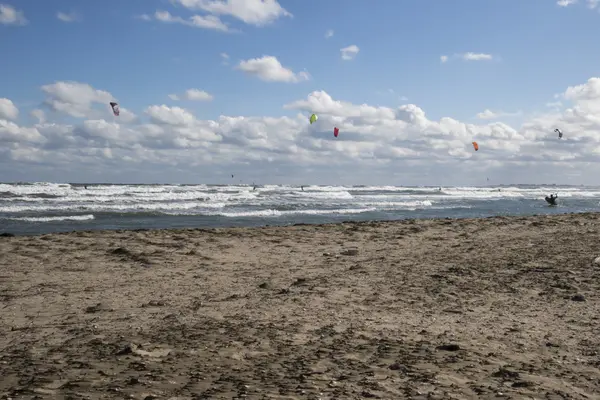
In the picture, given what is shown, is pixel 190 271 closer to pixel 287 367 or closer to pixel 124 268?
pixel 124 268

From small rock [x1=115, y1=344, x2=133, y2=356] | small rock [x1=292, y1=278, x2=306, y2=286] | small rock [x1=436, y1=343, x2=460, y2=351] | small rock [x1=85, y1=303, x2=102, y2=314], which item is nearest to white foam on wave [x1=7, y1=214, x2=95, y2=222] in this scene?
small rock [x1=85, y1=303, x2=102, y2=314]

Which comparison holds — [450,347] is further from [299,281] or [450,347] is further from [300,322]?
[299,281]

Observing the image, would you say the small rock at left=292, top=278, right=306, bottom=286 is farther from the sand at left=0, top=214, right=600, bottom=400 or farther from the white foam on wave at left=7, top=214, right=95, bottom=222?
the white foam on wave at left=7, top=214, right=95, bottom=222

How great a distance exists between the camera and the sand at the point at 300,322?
345 cm

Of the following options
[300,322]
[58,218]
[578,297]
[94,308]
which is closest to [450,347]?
[300,322]

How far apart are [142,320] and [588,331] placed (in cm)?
438

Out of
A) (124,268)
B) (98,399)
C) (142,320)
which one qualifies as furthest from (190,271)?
(98,399)

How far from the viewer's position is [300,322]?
4977 millimetres

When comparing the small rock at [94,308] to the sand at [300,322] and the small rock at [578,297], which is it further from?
the small rock at [578,297]

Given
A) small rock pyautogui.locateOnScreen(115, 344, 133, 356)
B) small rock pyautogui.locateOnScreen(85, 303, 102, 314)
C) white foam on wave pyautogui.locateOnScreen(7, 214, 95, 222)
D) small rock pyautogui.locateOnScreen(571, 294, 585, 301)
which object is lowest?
small rock pyautogui.locateOnScreen(85, 303, 102, 314)

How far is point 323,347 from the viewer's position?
421 centimetres

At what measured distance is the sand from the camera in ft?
11.3

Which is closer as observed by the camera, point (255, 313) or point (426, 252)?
point (255, 313)

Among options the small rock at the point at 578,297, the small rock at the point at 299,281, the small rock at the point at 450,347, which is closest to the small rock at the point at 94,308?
the small rock at the point at 299,281
